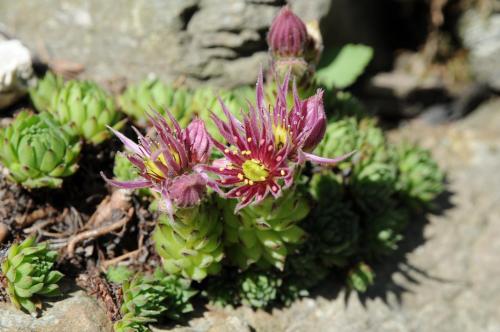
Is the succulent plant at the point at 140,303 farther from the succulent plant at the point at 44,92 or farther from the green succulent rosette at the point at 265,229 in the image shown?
the succulent plant at the point at 44,92

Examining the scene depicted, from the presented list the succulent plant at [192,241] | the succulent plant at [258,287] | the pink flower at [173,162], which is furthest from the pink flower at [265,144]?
the succulent plant at [258,287]

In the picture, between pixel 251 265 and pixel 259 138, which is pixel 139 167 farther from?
pixel 251 265

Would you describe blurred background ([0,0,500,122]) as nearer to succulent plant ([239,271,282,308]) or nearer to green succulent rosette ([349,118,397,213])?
green succulent rosette ([349,118,397,213])

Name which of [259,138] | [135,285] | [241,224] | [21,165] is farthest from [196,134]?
[21,165]

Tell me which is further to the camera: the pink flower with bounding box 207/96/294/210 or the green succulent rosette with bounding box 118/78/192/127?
the green succulent rosette with bounding box 118/78/192/127

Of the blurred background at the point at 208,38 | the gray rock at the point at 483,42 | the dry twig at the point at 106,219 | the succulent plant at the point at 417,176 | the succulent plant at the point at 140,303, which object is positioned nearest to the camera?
the succulent plant at the point at 140,303

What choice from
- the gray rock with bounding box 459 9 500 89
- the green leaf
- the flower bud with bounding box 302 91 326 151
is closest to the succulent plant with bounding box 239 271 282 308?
the flower bud with bounding box 302 91 326 151
